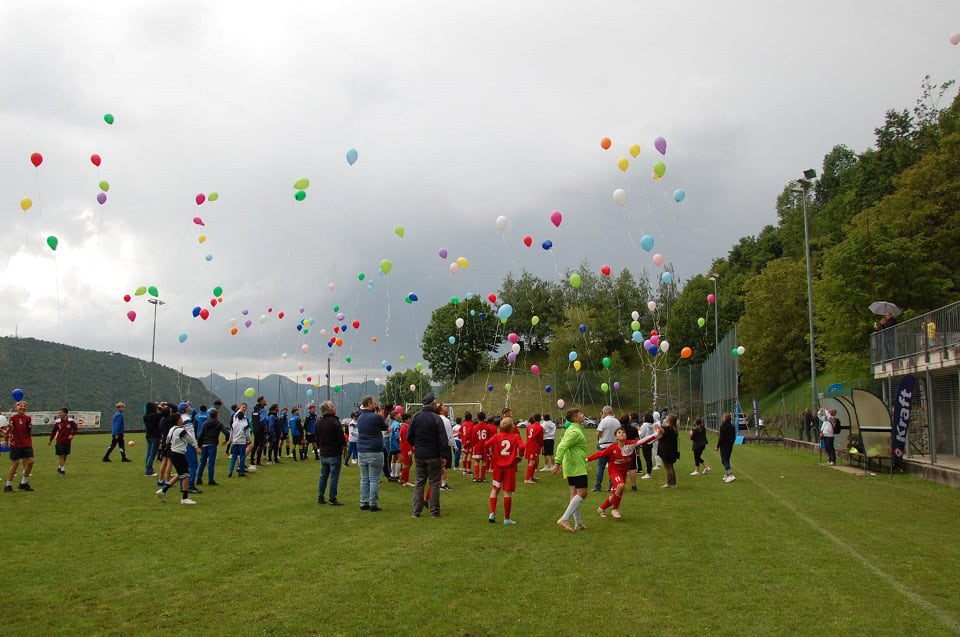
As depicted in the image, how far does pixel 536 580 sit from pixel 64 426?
13544 mm

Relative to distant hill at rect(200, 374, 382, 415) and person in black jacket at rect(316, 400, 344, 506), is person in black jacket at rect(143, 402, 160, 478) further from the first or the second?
distant hill at rect(200, 374, 382, 415)

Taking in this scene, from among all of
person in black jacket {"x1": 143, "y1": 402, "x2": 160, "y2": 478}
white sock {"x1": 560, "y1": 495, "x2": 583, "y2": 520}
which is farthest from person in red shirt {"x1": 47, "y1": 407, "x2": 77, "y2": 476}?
white sock {"x1": 560, "y1": 495, "x2": 583, "y2": 520}

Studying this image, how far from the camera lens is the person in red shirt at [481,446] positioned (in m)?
16.5

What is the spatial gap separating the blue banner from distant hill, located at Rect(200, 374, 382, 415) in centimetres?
3609

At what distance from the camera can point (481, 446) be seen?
55.0 ft

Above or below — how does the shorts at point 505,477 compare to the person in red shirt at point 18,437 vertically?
below

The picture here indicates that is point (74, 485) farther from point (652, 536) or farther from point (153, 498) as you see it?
point (652, 536)

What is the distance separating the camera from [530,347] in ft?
312

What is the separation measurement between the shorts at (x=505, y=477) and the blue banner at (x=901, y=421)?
12683 mm

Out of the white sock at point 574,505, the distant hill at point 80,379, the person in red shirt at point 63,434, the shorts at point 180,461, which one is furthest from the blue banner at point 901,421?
the distant hill at point 80,379

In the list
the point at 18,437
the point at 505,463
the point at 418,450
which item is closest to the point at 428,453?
the point at 418,450

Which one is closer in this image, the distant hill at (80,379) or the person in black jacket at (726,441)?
the person in black jacket at (726,441)

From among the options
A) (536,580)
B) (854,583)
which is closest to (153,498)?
(536,580)

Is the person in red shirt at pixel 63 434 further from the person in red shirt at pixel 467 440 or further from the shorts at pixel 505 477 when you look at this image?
the shorts at pixel 505 477
